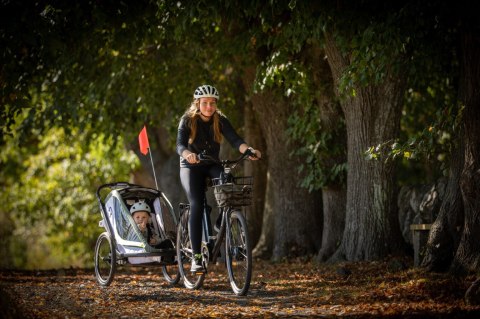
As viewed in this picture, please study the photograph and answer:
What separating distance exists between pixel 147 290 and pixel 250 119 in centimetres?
624

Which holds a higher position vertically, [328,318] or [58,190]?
[58,190]

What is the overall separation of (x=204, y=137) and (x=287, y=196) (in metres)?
4.58

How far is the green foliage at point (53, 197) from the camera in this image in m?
26.1

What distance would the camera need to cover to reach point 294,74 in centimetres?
1179

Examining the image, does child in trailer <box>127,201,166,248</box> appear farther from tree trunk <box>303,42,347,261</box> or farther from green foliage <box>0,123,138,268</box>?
green foliage <box>0,123,138,268</box>

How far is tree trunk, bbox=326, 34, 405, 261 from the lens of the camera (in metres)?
10.6

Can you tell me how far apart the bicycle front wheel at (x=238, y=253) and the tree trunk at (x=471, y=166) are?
228cm

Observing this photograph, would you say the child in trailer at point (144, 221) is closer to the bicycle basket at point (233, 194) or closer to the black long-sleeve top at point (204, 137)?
the black long-sleeve top at point (204, 137)

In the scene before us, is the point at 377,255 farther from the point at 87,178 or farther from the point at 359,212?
the point at 87,178

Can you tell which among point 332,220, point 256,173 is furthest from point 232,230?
point 256,173

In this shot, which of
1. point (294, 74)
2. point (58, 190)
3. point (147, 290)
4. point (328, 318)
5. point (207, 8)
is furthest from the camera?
point (58, 190)

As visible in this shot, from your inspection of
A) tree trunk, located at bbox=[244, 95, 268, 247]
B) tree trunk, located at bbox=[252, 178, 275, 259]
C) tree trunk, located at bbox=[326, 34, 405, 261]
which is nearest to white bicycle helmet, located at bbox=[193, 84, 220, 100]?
tree trunk, located at bbox=[326, 34, 405, 261]

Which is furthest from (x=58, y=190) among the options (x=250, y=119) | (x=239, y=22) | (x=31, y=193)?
(x=239, y=22)

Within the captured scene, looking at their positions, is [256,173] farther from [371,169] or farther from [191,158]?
[191,158]
